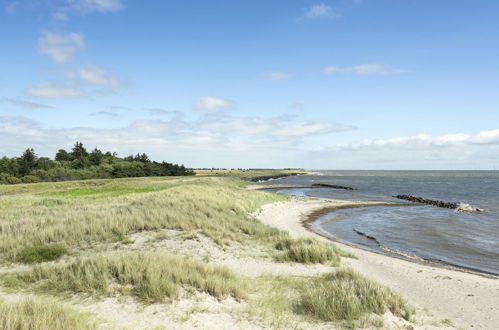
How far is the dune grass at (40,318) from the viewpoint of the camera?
6.12 meters

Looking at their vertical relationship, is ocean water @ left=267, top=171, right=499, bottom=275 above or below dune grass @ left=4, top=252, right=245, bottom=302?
below

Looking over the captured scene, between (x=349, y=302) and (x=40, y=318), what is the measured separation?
23.0 ft

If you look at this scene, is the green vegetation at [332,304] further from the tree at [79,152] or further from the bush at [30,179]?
the tree at [79,152]

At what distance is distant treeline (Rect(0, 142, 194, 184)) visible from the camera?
8169 cm

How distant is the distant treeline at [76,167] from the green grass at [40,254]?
74.9 m

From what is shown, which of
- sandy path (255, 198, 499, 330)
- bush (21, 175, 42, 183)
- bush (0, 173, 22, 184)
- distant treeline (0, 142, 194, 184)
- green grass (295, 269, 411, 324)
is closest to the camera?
green grass (295, 269, 411, 324)

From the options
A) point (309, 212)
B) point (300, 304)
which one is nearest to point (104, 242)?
point (300, 304)

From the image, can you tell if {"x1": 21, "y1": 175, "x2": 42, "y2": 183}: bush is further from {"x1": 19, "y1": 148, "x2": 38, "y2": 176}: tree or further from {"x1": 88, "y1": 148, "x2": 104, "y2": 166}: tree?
{"x1": 88, "y1": 148, "x2": 104, "y2": 166}: tree

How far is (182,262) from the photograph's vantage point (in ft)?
35.4

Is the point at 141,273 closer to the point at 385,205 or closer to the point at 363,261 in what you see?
the point at 363,261

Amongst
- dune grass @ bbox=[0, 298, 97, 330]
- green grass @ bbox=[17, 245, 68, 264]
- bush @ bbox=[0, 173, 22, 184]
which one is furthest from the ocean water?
bush @ bbox=[0, 173, 22, 184]

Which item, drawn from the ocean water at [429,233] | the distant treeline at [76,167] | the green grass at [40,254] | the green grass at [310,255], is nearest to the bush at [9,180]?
the distant treeline at [76,167]

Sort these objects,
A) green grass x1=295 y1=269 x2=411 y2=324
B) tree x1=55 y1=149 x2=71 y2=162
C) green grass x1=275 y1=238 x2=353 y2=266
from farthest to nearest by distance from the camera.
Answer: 1. tree x1=55 y1=149 x2=71 y2=162
2. green grass x1=275 y1=238 x2=353 y2=266
3. green grass x1=295 y1=269 x2=411 y2=324

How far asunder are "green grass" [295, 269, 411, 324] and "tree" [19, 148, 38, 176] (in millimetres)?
97026
